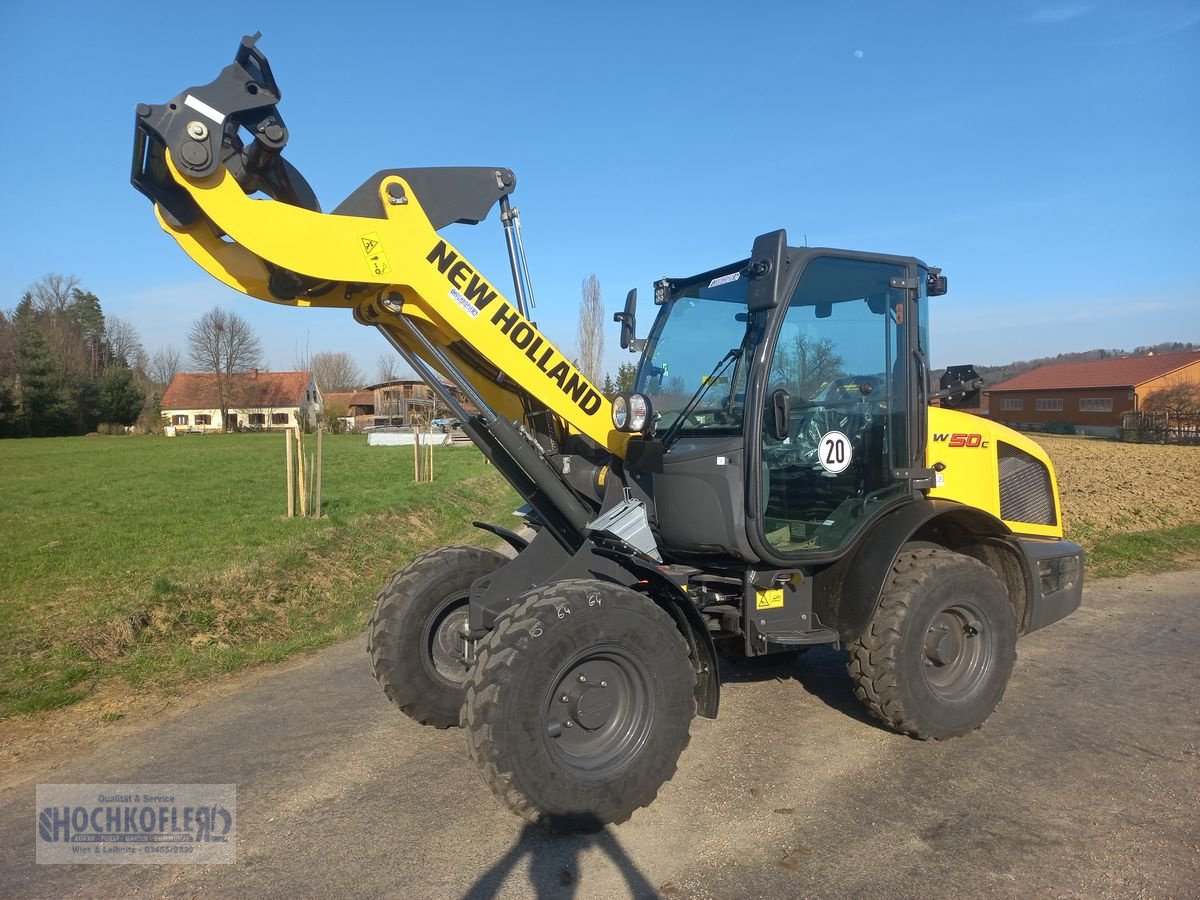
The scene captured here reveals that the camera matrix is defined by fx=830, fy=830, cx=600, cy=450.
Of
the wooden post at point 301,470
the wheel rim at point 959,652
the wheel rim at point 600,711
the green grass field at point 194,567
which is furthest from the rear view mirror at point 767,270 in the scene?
the wooden post at point 301,470

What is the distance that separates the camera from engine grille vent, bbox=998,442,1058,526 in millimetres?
5582

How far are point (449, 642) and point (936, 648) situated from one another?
2.84 metres

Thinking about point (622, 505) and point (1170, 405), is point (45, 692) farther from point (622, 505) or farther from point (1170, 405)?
point (1170, 405)

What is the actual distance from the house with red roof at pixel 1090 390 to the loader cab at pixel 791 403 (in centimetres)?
5414

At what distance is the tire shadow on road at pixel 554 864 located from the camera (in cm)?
321

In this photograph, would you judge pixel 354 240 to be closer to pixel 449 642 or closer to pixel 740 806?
pixel 449 642

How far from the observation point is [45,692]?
5.56 meters

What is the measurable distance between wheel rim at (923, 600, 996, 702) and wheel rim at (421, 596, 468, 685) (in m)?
2.70

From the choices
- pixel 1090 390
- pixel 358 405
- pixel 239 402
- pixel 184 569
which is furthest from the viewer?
pixel 358 405

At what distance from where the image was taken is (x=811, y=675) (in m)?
5.95

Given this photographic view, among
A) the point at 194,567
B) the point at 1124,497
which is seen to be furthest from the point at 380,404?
the point at 194,567

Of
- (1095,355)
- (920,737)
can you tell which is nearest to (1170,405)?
(1095,355)

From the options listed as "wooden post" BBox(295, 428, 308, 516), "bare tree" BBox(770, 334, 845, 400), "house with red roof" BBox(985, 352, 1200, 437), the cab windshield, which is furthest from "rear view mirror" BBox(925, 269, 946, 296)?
"house with red roof" BBox(985, 352, 1200, 437)

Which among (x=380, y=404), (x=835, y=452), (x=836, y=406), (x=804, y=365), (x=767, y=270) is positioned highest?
(x=380, y=404)
